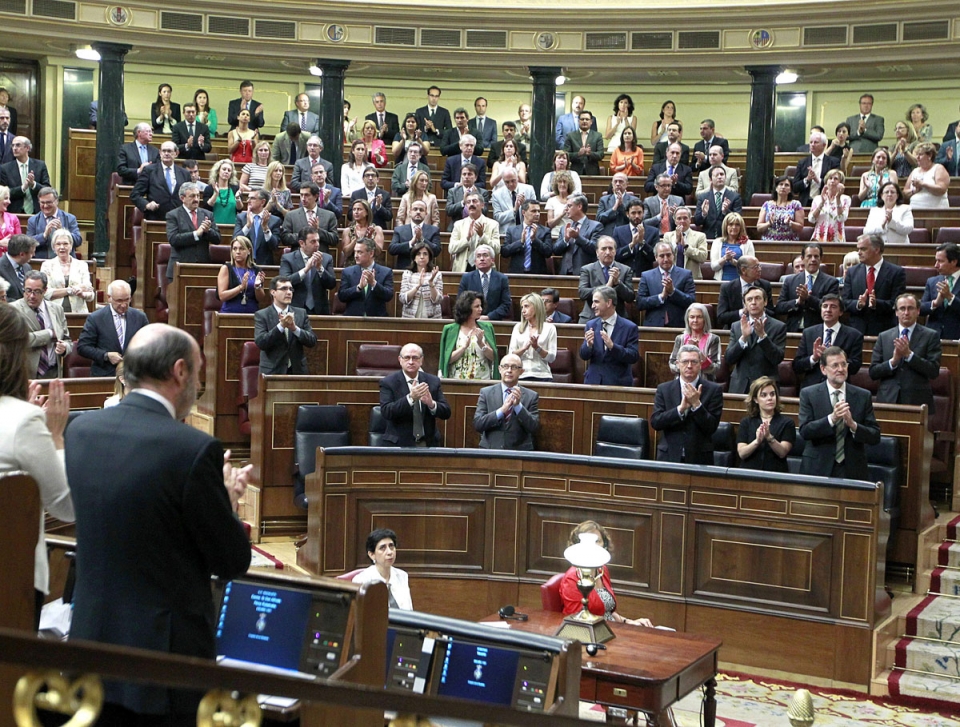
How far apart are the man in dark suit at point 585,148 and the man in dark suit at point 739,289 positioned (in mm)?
4060

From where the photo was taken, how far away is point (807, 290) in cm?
754

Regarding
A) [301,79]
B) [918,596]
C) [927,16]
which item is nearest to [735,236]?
[918,596]

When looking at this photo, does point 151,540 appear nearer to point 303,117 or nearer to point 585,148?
point 585,148

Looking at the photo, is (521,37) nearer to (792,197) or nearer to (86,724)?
(792,197)

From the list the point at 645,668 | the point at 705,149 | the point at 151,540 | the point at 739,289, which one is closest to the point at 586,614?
the point at 645,668

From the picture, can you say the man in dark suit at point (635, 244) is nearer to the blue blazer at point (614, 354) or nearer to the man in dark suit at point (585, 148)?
the blue blazer at point (614, 354)

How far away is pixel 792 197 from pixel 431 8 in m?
4.06

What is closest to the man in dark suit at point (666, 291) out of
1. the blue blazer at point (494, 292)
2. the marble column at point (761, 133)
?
the blue blazer at point (494, 292)

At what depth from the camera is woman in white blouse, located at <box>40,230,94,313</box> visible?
783 cm

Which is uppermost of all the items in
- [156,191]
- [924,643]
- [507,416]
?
[156,191]

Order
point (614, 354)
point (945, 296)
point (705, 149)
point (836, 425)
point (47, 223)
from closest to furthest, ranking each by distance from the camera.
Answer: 1. point (836, 425)
2. point (614, 354)
3. point (945, 296)
4. point (47, 223)
5. point (705, 149)

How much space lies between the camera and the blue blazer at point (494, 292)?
314 inches

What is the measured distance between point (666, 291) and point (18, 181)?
5.04m

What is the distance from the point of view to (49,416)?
261 cm
